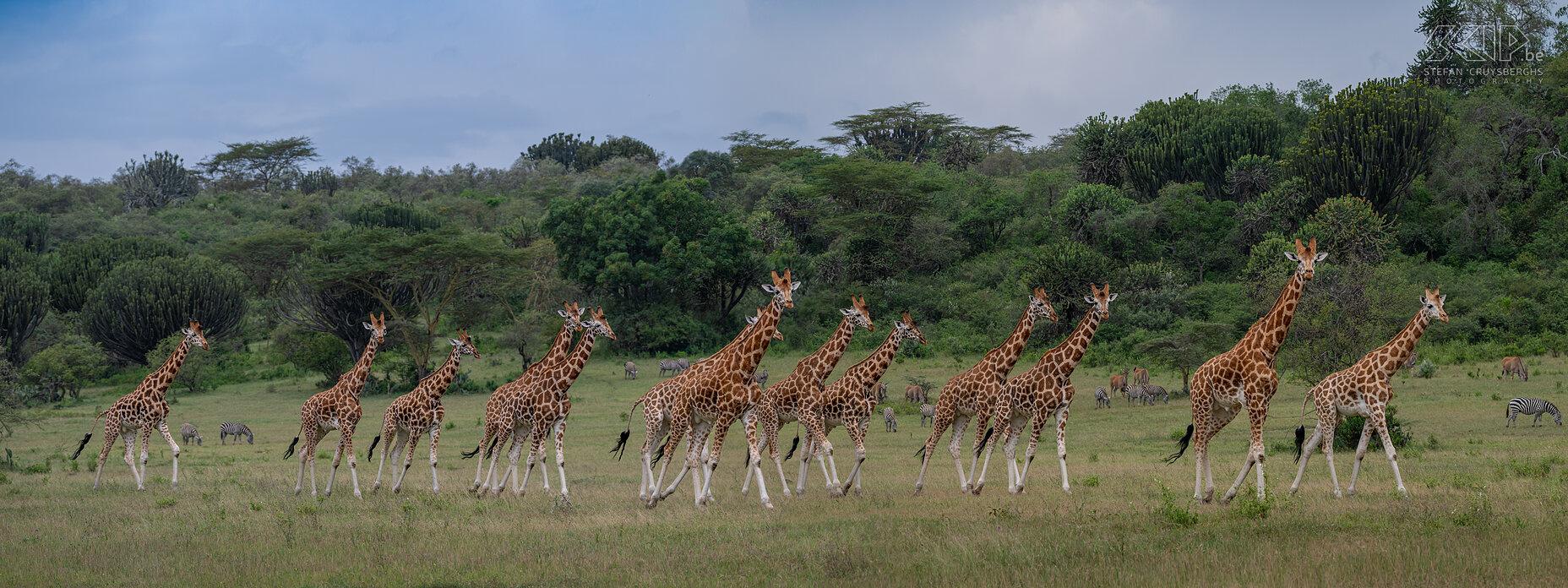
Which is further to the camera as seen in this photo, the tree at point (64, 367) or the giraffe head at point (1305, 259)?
the tree at point (64, 367)

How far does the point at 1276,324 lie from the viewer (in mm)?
12164

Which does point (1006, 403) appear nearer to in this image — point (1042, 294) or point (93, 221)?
point (1042, 294)

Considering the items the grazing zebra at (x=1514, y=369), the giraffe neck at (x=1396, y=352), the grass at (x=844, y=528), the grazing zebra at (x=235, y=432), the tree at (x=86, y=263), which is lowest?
the grazing zebra at (x=235, y=432)

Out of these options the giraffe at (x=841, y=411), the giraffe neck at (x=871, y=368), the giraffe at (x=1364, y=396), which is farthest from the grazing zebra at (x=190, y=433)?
the giraffe at (x=1364, y=396)

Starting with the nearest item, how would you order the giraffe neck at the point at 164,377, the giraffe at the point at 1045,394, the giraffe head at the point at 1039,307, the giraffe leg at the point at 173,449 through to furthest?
the giraffe at the point at 1045,394 → the giraffe head at the point at 1039,307 → the giraffe leg at the point at 173,449 → the giraffe neck at the point at 164,377

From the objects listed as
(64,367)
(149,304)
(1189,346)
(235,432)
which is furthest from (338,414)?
(149,304)

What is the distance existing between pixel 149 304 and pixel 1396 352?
4447 centimetres

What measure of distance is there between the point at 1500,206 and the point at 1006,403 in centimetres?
3543

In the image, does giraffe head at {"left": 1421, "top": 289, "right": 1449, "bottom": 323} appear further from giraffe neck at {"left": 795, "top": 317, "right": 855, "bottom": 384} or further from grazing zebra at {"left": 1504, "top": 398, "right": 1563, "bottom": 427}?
grazing zebra at {"left": 1504, "top": 398, "right": 1563, "bottom": 427}

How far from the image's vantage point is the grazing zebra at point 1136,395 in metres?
27.7

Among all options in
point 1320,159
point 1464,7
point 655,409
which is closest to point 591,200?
point 1320,159

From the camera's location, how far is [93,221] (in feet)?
211

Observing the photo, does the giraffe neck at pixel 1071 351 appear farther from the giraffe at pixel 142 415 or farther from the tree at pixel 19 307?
the tree at pixel 19 307
